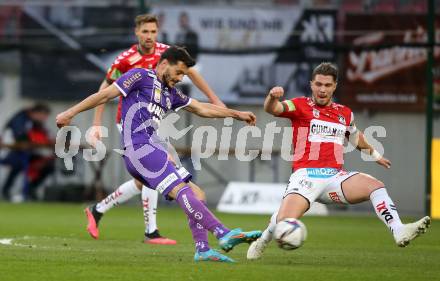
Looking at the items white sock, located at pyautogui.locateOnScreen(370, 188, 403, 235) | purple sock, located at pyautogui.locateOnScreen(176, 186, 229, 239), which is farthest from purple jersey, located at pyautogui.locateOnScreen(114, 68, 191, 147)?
white sock, located at pyautogui.locateOnScreen(370, 188, 403, 235)

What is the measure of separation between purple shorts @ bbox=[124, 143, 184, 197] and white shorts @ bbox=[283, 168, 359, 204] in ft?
3.49

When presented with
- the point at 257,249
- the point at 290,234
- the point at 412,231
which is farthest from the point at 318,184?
the point at 412,231

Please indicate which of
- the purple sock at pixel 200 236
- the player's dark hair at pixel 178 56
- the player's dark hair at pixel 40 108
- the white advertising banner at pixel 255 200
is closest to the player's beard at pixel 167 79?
the player's dark hair at pixel 178 56

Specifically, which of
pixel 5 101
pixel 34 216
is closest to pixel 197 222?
pixel 34 216

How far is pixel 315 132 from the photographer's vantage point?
954cm

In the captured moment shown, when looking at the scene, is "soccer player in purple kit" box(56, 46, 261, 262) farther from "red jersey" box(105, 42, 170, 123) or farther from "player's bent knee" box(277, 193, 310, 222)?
"red jersey" box(105, 42, 170, 123)

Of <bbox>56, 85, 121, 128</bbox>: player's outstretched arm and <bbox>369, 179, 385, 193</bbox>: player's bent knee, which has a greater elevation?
<bbox>56, 85, 121, 128</bbox>: player's outstretched arm

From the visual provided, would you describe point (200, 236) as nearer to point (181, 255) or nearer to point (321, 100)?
point (181, 255)

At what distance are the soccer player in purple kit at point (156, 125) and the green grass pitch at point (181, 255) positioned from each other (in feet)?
1.22

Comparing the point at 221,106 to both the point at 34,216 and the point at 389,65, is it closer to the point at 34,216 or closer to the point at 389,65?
the point at 34,216

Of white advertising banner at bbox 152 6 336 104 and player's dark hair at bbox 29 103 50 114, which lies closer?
white advertising banner at bbox 152 6 336 104

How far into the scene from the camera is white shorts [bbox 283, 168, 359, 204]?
9.23 meters

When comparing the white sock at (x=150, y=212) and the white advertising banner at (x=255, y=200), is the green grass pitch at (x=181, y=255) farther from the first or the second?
the white advertising banner at (x=255, y=200)

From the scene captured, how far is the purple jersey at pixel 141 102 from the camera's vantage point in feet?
29.9
